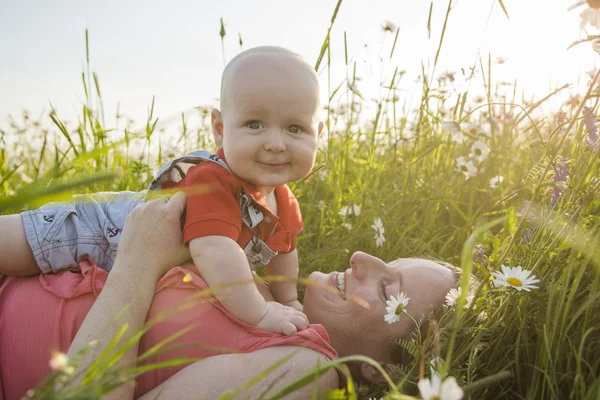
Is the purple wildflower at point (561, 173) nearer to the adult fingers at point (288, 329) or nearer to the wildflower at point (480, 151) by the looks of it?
the adult fingers at point (288, 329)

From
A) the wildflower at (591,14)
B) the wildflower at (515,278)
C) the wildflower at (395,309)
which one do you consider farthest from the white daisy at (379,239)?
the wildflower at (591,14)

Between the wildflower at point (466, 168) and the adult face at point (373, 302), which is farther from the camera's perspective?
the wildflower at point (466, 168)

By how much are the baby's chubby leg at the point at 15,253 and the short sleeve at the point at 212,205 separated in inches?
21.0

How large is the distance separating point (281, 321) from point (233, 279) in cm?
19

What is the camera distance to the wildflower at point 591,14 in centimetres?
121

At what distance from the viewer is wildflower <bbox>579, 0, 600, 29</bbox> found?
1.21 meters

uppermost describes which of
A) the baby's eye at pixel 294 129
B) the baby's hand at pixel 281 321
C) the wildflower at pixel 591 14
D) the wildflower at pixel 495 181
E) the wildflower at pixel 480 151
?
the wildflower at pixel 591 14

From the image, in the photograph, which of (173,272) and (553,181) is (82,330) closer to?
(173,272)

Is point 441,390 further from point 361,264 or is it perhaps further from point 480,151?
point 480,151

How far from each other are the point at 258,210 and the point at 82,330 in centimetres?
65

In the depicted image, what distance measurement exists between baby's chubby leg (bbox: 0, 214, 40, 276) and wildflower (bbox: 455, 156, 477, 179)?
76.9 inches

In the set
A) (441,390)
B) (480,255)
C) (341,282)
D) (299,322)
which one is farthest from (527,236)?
(441,390)

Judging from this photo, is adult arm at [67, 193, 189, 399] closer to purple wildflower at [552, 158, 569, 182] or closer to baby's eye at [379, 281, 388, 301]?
baby's eye at [379, 281, 388, 301]

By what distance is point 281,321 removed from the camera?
1559mm
